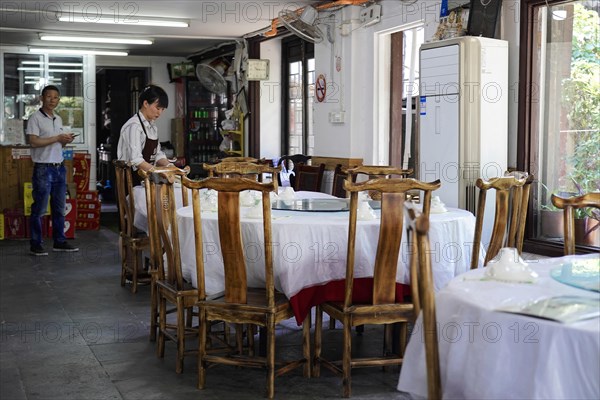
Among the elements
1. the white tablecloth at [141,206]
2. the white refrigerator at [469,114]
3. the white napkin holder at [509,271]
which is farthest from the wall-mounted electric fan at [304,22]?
the white napkin holder at [509,271]

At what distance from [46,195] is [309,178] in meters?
2.76

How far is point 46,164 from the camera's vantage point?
26.9ft

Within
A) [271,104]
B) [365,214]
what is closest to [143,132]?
[365,214]

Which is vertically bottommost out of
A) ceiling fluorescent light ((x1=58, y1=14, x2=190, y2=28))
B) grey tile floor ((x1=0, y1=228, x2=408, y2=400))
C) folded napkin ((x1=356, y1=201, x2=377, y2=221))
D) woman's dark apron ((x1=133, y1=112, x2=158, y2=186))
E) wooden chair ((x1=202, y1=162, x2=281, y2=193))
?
grey tile floor ((x1=0, y1=228, x2=408, y2=400))

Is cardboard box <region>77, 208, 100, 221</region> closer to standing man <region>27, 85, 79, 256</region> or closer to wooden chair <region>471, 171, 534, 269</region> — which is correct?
standing man <region>27, 85, 79, 256</region>

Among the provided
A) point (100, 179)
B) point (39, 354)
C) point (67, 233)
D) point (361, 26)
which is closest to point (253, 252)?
point (39, 354)

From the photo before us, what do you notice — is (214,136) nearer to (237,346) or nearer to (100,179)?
(100,179)

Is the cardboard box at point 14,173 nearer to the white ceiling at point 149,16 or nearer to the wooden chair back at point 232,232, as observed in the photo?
the white ceiling at point 149,16

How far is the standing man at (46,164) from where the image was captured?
320 inches

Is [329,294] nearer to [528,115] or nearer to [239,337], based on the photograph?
[239,337]

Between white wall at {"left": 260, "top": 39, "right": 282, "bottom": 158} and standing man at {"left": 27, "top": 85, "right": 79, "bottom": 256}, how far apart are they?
354 cm

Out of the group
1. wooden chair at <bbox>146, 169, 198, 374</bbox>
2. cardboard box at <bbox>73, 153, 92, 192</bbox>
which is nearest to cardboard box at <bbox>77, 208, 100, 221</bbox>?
cardboard box at <bbox>73, 153, 92, 192</bbox>

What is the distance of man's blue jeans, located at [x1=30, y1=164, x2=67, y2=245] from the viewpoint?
8.23 m

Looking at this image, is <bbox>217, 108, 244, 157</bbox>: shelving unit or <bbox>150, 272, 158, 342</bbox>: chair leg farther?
<bbox>217, 108, 244, 157</bbox>: shelving unit
